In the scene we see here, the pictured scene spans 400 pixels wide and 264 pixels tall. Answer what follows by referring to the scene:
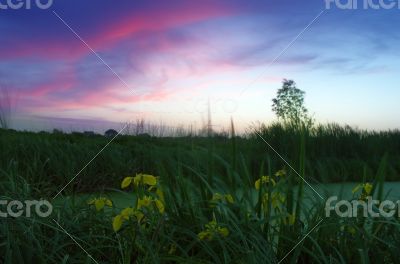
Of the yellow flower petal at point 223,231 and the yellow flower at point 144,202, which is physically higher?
the yellow flower at point 144,202

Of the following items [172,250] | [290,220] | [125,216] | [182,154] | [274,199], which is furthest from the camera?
[182,154]

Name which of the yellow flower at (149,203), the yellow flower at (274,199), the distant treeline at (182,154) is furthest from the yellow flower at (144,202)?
the distant treeline at (182,154)

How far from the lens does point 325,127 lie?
7309 mm

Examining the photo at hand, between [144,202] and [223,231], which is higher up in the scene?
[144,202]

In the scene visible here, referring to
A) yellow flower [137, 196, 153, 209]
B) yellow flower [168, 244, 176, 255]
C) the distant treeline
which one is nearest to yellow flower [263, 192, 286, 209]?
yellow flower [168, 244, 176, 255]

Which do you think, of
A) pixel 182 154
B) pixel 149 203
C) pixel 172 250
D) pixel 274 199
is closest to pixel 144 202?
pixel 149 203

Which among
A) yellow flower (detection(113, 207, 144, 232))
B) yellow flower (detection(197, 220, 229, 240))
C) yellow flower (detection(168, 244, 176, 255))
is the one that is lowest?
yellow flower (detection(168, 244, 176, 255))

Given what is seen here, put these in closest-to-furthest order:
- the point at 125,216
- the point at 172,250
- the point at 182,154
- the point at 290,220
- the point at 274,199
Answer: the point at 125,216
the point at 172,250
the point at 290,220
the point at 274,199
the point at 182,154

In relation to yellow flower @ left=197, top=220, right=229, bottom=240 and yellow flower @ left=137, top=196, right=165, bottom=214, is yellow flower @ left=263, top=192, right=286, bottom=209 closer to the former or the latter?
yellow flower @ left=197, top=220, right=229, bottom=240

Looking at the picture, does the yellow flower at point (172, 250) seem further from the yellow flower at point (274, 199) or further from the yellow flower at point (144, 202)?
the yellow flower at point (274, 199)

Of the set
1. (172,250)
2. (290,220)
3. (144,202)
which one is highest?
(144,202)

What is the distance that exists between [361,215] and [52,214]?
4.74ft

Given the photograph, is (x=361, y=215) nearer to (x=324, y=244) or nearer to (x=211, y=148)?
(x=324, y=244)

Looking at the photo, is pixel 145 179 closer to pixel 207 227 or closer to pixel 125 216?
pixel 125 216
